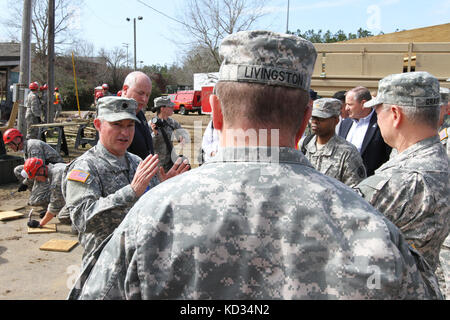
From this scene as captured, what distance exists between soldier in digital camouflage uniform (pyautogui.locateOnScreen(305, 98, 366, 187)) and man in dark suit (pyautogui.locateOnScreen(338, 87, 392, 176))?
38.9 inches

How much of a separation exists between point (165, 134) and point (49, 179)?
2224mm

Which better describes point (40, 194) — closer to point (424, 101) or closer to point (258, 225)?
point (424, 101)

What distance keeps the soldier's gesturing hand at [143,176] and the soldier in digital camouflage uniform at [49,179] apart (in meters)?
4.20

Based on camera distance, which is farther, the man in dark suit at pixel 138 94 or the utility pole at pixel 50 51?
the utility pole at pixel 50 51

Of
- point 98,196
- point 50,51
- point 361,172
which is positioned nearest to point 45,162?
point 98,196

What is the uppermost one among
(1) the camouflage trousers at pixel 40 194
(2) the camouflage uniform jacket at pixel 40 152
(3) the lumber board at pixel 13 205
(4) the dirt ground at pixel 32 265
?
(2) the camouflage uniform jacket at pixel 40 152

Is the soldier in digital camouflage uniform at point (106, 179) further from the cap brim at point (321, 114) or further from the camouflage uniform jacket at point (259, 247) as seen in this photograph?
the cap brim at point (321, 114)

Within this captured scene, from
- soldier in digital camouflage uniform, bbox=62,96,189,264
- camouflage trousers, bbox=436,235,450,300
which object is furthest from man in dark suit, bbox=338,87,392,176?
soldier in digital camouflage uniform, bbox=62,96,189,264

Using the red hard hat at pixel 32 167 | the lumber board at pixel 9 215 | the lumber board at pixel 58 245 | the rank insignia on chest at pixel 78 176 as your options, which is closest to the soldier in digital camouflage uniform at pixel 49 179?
the red hard hat at pixel 32 167

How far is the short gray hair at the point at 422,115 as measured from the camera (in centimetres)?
206

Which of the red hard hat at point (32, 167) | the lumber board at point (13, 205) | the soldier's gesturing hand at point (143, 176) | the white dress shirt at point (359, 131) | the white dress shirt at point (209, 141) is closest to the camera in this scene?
the soldier's gesturing hand at point (143, 176)

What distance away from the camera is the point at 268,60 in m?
1.16
